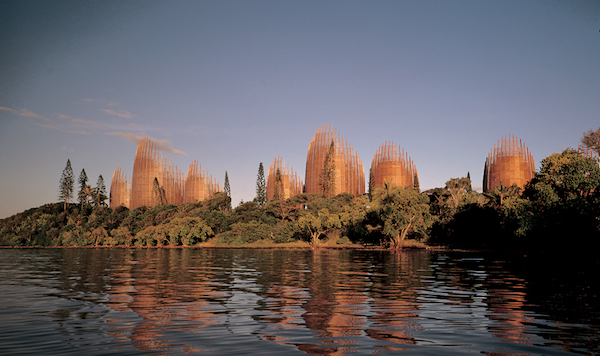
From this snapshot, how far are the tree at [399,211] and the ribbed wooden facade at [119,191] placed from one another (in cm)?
10977

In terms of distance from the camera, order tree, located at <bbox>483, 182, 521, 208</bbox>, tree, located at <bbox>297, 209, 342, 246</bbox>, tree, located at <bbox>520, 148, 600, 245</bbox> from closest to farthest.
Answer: tree, located at <bbox>520, 148, 600, 245</bbox>, tree, located at <bbox>483, 182, 521, 208</bbox>, tree, located at <bbox>297, 209, 342, 246</bbox>

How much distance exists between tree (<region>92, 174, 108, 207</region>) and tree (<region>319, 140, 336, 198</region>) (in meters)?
65.6

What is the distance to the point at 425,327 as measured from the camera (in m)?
10.9

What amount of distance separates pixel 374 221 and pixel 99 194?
90935 mm

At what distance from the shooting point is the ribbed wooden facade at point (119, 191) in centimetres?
15138

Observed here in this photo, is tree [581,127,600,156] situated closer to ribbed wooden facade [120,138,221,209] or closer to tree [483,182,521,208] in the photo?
tree [483,182,521,208]

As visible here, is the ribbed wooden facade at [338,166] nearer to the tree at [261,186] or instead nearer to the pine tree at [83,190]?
the tree at [261,186]

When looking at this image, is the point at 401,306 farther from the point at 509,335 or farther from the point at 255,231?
the point at 255,231

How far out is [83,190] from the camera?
126688mm

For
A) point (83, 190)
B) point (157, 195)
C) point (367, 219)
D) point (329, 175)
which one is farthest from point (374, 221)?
point (83, 190)

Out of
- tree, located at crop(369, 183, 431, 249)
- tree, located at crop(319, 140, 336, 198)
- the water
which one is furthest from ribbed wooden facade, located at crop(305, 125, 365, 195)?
the water

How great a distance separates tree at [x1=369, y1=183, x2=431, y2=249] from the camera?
64.5 metres

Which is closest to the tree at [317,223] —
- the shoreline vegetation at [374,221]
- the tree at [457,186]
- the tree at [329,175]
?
the shoreline vegetation at [374,221]

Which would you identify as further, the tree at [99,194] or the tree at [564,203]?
the tree at [99,194]
